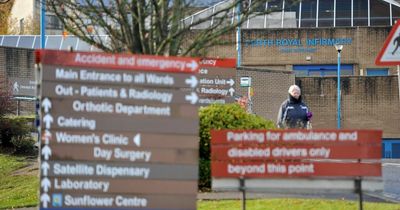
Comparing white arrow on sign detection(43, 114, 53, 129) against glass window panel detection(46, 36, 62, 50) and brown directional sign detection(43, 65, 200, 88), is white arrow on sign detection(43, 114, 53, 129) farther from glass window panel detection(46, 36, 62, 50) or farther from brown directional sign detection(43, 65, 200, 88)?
glass window panel detection(46, 36, 62, 50)

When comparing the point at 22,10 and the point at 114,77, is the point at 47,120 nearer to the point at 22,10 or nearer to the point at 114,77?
the point at 114,77

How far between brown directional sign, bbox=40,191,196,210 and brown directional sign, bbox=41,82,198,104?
817 mm

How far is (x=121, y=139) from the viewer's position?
272 inches

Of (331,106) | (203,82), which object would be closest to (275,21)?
(331,106)

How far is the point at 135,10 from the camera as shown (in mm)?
8633

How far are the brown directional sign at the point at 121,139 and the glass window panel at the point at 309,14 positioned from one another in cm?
4732

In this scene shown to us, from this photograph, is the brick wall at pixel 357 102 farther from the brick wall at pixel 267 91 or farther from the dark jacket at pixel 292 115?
the dark jacket at pixel 292 115

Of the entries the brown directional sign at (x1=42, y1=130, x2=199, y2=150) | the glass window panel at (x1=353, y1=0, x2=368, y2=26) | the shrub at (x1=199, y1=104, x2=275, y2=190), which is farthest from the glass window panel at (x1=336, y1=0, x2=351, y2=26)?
the brown directional sign at (x1=42, y1=130, x2=199, y2=150)

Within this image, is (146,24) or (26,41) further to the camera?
(26,41)

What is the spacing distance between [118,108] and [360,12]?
162 feet

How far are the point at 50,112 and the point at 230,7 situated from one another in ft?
9.46

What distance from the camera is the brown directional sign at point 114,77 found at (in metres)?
6.88

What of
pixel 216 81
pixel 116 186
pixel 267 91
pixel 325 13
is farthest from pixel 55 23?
pixel 325 13

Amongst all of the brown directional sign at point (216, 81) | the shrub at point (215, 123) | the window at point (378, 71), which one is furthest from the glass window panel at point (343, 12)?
the shrub at point (215, 123)
